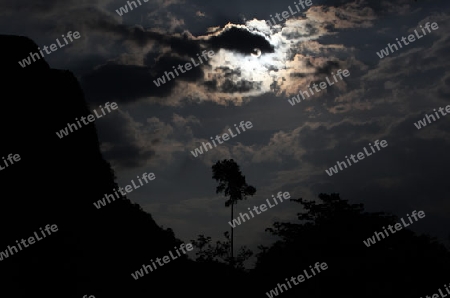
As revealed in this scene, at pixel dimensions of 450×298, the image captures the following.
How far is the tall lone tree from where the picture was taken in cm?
6272

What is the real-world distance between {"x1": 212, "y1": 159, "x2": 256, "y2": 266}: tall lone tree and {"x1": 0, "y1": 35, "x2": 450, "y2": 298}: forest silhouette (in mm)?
20253

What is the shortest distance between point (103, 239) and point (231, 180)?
31.7 meters

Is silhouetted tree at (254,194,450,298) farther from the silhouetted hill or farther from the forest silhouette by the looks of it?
the silhouetted hill

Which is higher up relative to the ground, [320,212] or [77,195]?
[77,195]

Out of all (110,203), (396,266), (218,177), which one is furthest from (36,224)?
(218,177)

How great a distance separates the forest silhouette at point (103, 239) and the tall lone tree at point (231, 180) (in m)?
20.3

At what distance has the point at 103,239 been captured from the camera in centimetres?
3291

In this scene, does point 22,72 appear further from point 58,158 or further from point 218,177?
point 218,177

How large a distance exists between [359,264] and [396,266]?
66.0 inches

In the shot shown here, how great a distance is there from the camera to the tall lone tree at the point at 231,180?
62719mm

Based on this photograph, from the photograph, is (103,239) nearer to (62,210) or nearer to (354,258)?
(62,210)

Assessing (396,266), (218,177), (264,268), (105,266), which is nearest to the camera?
(396,266)

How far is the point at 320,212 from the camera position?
2383 centimetres

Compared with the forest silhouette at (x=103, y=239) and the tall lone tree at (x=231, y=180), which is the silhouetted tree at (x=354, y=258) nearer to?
the forest silhouette at (x=103, y=239)
